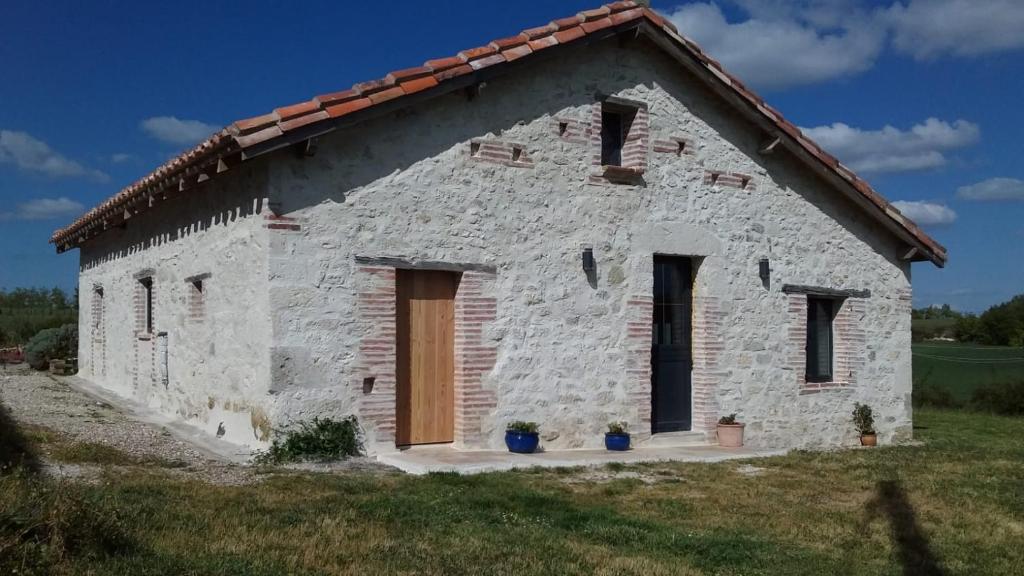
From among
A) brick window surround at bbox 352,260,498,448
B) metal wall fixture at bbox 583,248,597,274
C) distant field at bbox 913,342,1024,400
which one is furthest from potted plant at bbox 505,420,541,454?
distant field at bbox 913,342,1024,400

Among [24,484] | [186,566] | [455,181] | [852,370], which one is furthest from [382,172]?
[852,370]

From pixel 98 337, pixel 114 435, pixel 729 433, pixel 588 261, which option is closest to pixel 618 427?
pixel 729 433

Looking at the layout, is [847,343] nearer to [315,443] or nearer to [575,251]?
[575,251]

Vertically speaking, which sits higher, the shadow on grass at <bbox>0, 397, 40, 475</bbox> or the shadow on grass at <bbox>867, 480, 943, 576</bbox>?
the shadow on grass at <bbox>0, 397, 40, 475</bbox>

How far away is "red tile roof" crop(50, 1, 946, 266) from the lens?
8.38 metres

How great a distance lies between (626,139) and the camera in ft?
37.0

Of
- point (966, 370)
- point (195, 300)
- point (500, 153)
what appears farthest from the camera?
point (966, 370)

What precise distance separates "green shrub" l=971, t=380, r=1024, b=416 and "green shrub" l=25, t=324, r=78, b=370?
22664mm

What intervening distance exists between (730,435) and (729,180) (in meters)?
3.36

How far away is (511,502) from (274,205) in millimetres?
3770

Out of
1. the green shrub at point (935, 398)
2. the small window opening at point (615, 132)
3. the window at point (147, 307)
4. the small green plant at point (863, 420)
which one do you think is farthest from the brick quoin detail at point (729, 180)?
the green shrub at point (935, 398)

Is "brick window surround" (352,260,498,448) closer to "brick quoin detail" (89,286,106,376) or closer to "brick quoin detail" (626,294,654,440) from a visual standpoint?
"brick quoin detail" (626,294,654,440)

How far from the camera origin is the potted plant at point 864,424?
511 inches

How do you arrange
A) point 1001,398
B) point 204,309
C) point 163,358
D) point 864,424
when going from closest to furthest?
point 204,309, point 163,358, point 864,424, point 1001,398
